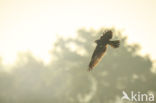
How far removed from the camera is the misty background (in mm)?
26250

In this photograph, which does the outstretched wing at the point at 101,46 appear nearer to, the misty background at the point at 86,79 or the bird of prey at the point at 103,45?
the bird of prey at the point at 103,45

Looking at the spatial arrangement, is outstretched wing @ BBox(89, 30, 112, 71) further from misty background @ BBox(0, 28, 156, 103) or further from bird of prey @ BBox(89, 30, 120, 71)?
misty background @ BBox(0, 28, 156, 103)

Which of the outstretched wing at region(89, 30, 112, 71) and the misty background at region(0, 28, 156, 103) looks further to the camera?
the misty background at region(0, 28, 156, 103)

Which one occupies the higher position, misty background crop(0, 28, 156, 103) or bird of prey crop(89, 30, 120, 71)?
misty background crop(0, 28, 156, 103)

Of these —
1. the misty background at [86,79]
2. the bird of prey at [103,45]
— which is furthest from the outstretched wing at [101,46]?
the misty background at [86,79]

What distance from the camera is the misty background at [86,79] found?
26.2 metres

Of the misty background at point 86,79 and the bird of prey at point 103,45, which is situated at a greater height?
the misty background at point 86,79

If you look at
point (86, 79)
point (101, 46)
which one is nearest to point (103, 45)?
point (101, 46)

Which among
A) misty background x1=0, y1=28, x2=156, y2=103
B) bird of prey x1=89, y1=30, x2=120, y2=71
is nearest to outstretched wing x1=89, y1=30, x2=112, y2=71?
bird of prey x1=89, y1=30, x2=120, y2=71

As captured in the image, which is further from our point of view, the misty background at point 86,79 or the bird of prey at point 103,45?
the misty background at point 86,79

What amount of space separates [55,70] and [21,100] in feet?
24.1

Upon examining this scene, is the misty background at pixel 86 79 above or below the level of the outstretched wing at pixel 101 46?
above

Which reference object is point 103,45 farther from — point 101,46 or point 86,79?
point 86,79

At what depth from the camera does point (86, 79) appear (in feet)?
92.1
